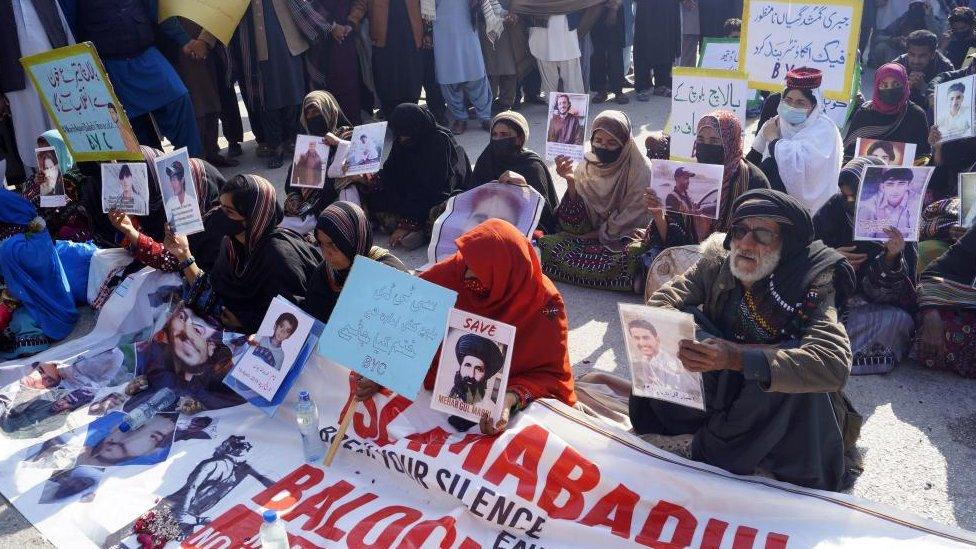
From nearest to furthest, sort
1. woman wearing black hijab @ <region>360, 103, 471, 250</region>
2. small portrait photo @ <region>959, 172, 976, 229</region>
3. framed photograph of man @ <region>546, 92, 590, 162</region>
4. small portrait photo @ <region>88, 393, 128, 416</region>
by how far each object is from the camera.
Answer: small portrait photo @ <region>88, 393, 128, 416</region>, small portrait photo @ <region>959, 172, 976, 229</region>, framed photograph of man @ <region>546, 92, 590, 162</region>, woman wearing black hijab @ <region>360, 103, 471, 250</region>

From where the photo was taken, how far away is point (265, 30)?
8.22m

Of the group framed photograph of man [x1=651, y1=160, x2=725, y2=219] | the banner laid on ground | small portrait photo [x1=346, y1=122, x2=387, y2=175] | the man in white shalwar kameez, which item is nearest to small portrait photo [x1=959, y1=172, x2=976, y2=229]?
the man in white shalwar kameez

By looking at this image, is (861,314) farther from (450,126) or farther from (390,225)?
(450,126)

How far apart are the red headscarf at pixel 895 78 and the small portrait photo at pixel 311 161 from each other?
4.13 meters

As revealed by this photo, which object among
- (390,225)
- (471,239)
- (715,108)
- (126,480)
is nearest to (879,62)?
(715,108)

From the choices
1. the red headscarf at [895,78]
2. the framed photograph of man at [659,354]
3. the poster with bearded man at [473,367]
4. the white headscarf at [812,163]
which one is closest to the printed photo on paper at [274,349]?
the poster with bearded man at [473,367]

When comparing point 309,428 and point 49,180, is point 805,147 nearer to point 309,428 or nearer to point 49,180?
point 309,428

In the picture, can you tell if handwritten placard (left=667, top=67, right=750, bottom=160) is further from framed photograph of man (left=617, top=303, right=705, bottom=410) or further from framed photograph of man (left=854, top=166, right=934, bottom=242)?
framed photograph of man (left=617, top=303, right=705, bottom=410)

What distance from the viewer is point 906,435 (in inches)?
150

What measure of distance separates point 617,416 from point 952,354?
1.86 metres

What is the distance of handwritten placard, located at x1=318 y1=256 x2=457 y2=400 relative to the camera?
3.19 meters

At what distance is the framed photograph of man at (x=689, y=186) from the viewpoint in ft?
14.6

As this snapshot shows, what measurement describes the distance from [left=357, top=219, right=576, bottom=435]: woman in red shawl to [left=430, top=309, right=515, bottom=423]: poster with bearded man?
126mm

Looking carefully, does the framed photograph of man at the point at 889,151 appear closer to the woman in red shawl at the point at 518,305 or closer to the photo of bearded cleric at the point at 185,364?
the woman in red shawl at the point at 518,305
